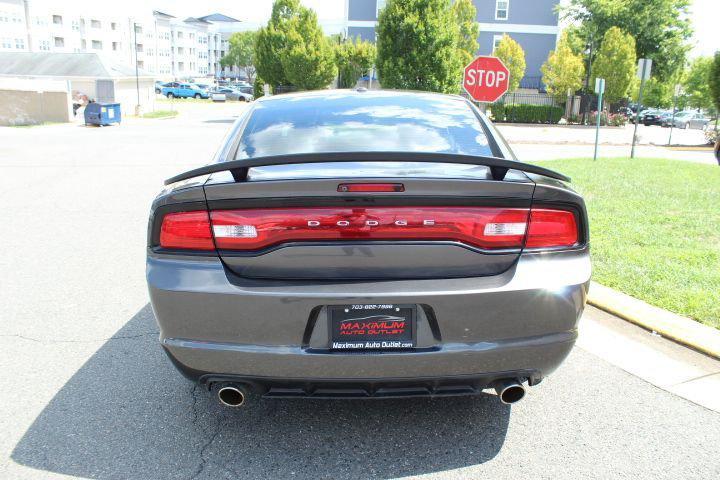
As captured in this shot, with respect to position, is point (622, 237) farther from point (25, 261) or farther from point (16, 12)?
point (16, 12)

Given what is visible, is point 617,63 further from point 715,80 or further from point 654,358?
point 654,358

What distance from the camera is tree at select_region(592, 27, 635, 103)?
132ft

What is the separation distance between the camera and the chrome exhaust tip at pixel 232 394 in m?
2.67

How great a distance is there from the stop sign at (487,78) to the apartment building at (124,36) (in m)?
43.7

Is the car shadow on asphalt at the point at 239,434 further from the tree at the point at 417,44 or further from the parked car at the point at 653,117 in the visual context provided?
the parked car at the point at 653,117

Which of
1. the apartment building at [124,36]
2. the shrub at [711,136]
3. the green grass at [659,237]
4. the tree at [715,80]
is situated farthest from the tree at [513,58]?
the green grass at [659,237]

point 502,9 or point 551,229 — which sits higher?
point 502,9

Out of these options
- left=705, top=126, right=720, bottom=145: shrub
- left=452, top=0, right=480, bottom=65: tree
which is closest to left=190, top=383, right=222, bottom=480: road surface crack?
left=705, top=126, right=720, bottom=145: shrub

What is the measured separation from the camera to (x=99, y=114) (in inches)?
1171

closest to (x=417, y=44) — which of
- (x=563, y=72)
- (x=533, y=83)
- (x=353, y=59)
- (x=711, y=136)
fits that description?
(x=353, y=59)

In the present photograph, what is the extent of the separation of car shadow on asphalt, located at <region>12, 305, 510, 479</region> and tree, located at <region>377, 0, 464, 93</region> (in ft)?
83.9

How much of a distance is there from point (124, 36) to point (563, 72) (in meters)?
75.7

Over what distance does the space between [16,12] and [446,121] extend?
3313 inches

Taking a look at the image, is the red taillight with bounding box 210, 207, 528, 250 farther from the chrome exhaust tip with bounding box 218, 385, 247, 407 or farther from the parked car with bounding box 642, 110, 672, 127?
the parked car with bounding box 642, 110, 672, 127
